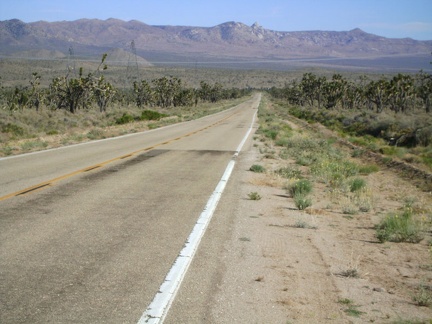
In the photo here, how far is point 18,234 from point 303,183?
674 centimetres

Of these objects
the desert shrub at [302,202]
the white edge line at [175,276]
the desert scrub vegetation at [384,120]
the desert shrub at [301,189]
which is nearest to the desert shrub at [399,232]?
the desert shrub at [302,202]

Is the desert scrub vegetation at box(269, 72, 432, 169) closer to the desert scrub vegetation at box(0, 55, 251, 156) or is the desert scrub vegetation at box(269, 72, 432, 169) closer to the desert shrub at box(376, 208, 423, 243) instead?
the desert shrub at box(376, 208, 423, 243)

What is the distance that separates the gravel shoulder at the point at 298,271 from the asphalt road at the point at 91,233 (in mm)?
568

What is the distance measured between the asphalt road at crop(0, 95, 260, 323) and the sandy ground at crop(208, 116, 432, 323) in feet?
2.91

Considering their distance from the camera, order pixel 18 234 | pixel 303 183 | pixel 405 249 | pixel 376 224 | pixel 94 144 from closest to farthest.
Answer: pixel 18 234 → pixel 405 249 → pixel 376 224 → pixel 303 183 → pixel 94 144

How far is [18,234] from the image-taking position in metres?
7.18

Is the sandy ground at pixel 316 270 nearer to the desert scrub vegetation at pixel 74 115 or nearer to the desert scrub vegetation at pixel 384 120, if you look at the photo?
the desert scrub vegetation at pixel 74 115

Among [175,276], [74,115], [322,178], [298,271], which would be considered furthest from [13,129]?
[298,271]

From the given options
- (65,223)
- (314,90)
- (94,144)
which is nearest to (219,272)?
(65,223)

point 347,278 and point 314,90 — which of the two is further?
point 314,90

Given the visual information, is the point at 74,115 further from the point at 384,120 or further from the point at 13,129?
the point at 384,120

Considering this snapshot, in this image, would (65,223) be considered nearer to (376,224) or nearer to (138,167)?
(376,224)

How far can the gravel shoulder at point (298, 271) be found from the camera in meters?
5.00

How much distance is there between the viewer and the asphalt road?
16.2 ft
